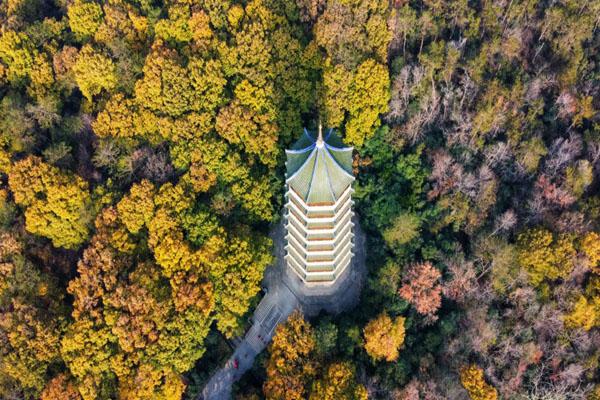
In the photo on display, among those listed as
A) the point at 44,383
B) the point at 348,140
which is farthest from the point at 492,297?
the point at 44,383

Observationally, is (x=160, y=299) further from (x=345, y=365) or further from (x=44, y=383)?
(x=345, y=365)

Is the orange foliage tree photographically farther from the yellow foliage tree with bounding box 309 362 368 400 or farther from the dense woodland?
the yellow foliage tree with bounding box 309 362 368 400

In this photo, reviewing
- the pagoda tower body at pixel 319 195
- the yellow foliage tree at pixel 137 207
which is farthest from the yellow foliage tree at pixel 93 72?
the pagoda tower body at pixel 319 195

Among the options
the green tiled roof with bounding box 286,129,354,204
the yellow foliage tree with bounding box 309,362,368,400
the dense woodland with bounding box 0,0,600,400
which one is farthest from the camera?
the dense woodland with bounding box 0,0,600,400

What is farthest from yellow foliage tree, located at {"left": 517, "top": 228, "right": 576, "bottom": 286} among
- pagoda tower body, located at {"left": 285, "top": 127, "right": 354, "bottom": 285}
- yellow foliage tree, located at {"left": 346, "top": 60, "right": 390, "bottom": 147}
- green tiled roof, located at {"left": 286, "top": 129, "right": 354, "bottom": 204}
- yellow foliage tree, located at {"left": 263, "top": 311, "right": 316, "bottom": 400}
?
yellow foliage tree, located at {"left": 263, "top": 311, "right": 316, "bottom": 400}

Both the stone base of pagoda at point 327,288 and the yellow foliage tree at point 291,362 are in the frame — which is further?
the stone base of pagoda at point 327,288

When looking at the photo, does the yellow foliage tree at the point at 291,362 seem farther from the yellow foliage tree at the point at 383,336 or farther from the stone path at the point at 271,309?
the stone path at the point at 271,309
